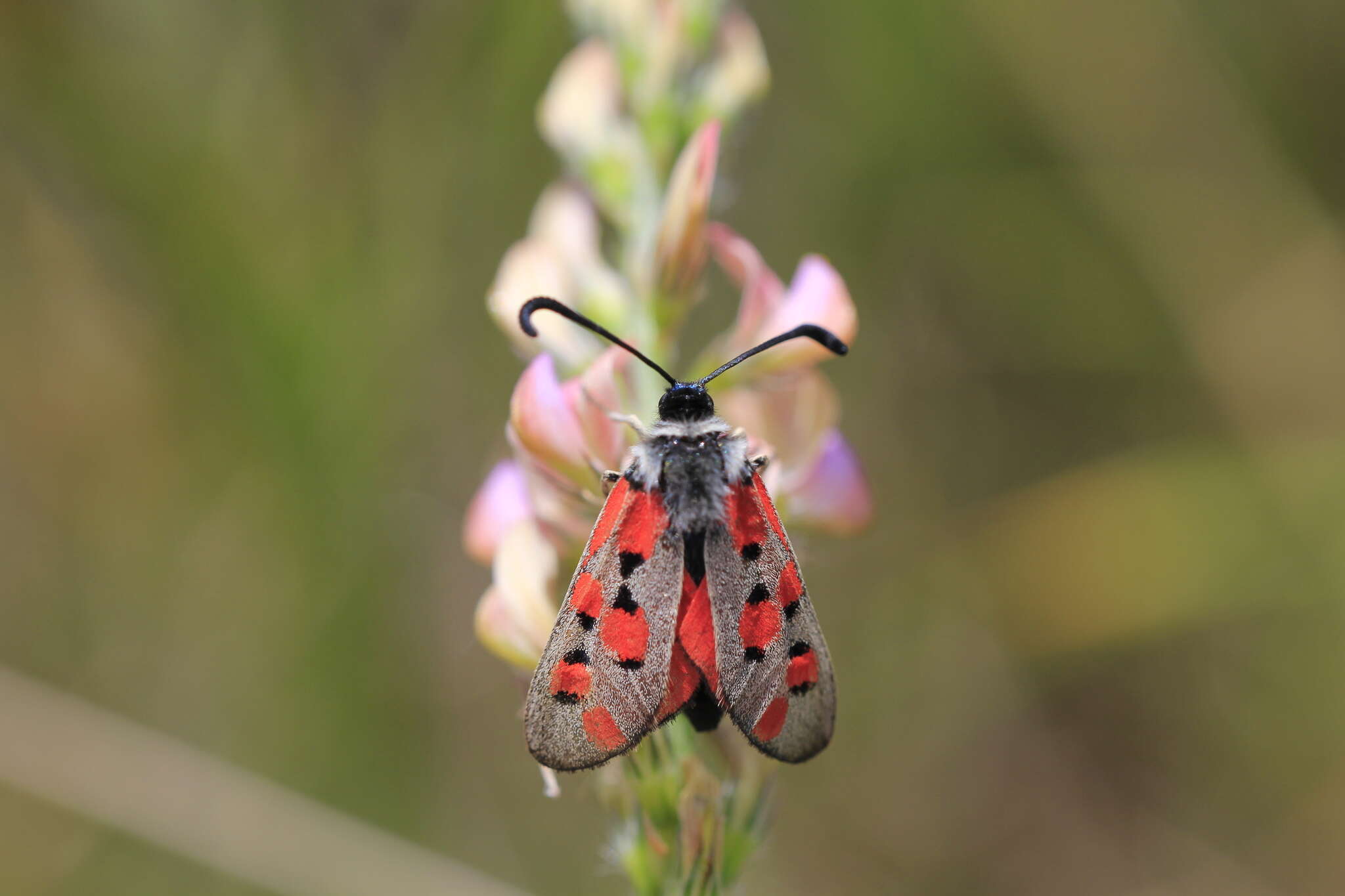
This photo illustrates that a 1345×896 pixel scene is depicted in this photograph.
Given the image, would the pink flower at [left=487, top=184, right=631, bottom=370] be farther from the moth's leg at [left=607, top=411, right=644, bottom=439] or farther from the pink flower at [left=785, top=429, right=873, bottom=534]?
the pink flower at [left=785, top=429, right=873, bottom=534]

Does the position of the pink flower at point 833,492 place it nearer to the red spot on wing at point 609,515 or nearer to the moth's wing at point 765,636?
the moth's wing at point 765,636

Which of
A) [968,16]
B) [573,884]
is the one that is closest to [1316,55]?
[968,16]

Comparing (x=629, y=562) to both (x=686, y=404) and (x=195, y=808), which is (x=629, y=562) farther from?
(x=195, y=808)

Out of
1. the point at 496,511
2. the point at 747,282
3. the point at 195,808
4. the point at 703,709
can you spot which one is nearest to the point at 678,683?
the point at 703,709

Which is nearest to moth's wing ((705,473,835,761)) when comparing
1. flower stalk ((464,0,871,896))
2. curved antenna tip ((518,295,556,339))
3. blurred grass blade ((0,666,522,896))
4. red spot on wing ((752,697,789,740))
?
red spot on wing ((752,697,789,740))

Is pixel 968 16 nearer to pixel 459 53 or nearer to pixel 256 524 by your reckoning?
pixel 459 53

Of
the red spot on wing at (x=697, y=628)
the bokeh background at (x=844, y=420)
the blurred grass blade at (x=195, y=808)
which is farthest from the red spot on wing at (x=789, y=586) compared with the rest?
the bokeh background at (x=844, y=420)
